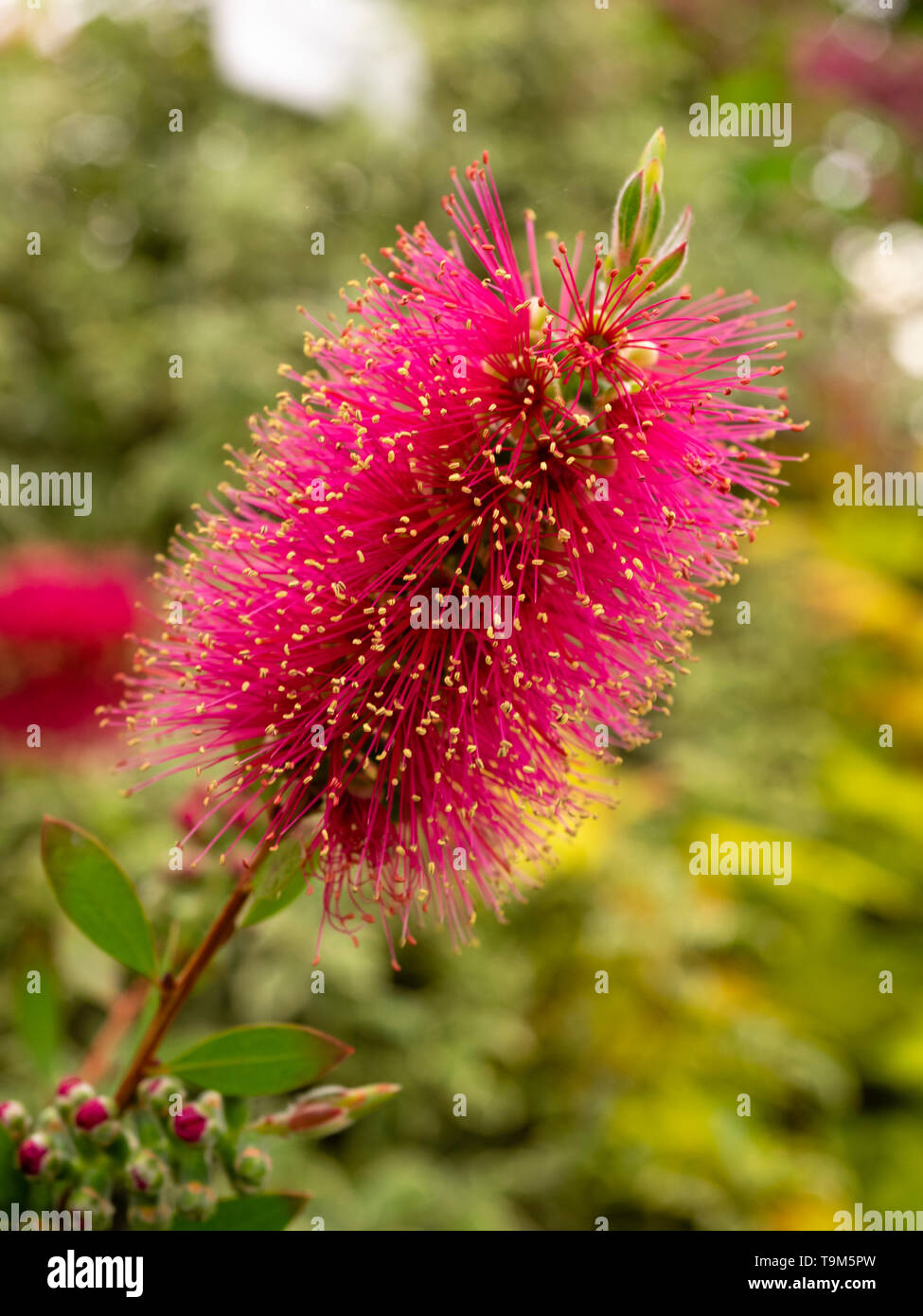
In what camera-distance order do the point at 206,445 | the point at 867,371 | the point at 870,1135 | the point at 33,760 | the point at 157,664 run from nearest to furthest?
the point at 157,664 < the point at 33,760 < the point at 206,445 < the point at 870,1135 < the point at 867,371

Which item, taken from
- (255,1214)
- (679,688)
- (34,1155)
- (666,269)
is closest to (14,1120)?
(34,1155)

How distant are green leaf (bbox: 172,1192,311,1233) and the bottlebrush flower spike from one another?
0.16 m

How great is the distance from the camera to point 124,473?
213 cm

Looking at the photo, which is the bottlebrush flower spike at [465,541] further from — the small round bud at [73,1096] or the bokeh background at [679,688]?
the bokeh background at [679,688]

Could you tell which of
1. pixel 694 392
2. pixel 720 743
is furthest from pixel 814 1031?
pixel 694 392

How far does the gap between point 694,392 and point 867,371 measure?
2.61m

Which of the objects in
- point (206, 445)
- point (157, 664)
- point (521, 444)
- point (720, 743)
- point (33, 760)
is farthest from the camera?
point (720, 743)

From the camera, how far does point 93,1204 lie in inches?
21.4

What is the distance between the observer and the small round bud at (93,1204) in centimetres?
54

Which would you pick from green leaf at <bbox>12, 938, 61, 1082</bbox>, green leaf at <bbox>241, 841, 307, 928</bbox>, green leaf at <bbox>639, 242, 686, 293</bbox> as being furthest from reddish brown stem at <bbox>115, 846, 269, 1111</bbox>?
green leaf at <bbox>639, 242, 686, 293</bbox>

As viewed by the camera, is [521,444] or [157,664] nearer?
[521,444]

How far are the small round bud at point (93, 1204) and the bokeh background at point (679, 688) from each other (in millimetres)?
826

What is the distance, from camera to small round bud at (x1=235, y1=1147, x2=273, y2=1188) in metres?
0.57
